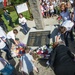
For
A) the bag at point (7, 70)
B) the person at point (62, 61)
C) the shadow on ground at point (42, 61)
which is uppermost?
the person at point (62, 61)

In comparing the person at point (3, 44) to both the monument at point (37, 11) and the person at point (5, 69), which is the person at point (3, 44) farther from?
the monument at point (37, 11)

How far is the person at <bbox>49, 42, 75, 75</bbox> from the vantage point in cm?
682

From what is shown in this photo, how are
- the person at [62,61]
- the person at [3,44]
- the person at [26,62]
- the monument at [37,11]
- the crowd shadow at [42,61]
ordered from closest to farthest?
the person at [62,61] → the person at [26,62] → the crowd shadow at [42,61] → the person at [3,44] → the monument at [37,11]

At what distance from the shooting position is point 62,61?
6.98 meters

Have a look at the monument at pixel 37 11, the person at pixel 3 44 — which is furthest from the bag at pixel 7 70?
the monument at pixel 37 11

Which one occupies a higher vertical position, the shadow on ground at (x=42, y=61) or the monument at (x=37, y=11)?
the monument at (x=37, y=11)

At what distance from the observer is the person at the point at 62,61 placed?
22.4ft

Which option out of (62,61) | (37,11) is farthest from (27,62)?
(37,11)

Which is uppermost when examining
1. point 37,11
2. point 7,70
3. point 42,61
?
point 37,11

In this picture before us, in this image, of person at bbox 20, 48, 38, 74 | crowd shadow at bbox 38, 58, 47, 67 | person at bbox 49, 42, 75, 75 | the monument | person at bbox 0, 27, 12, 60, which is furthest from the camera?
the monument

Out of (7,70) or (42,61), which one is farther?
(42,61)

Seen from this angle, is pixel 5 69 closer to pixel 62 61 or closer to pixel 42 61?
pixel 42 61

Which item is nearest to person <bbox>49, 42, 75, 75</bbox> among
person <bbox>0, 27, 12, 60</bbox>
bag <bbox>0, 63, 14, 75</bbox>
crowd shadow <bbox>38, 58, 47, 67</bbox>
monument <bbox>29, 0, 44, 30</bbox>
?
bag <bbox>0, 63, 14, 75</bbox>

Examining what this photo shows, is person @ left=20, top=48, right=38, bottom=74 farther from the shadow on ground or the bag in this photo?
the shadow on ground
